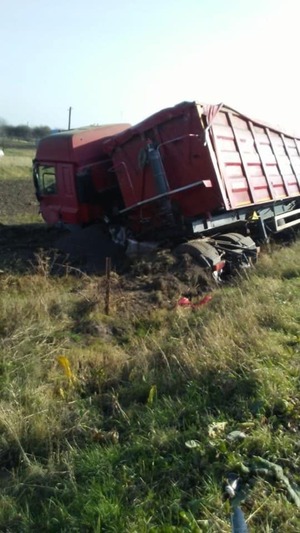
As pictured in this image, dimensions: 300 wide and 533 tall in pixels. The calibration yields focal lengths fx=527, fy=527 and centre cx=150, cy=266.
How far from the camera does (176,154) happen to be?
8812mm

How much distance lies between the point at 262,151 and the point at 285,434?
8707 mm

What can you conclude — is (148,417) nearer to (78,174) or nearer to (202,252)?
(202,252)

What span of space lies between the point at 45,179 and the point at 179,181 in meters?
4.06

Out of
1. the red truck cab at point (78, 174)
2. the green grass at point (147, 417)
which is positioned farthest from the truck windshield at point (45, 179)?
the green grass at point (147, 417)

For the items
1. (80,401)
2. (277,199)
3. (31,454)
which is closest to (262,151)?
(277,199)

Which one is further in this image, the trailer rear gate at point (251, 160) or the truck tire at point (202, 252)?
the trailer rear gate at point (251, 160)

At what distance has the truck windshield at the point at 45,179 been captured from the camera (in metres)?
11.5

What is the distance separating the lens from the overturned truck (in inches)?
339

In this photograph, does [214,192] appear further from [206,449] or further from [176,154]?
[206,449]

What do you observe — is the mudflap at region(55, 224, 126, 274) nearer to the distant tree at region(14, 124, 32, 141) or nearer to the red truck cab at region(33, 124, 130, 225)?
the red truck cab at region(33, 124, 130, 225)

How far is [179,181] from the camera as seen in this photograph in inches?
350

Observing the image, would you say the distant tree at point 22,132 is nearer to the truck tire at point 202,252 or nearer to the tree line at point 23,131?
the tree line at point 23,131

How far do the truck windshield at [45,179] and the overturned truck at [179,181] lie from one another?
0.07ft

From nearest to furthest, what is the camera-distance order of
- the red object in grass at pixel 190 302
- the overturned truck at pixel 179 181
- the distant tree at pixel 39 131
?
the red object in grass at pixel 190 302
the overturned truck at pixel 179 181
the distant tree at pixel 39 131
